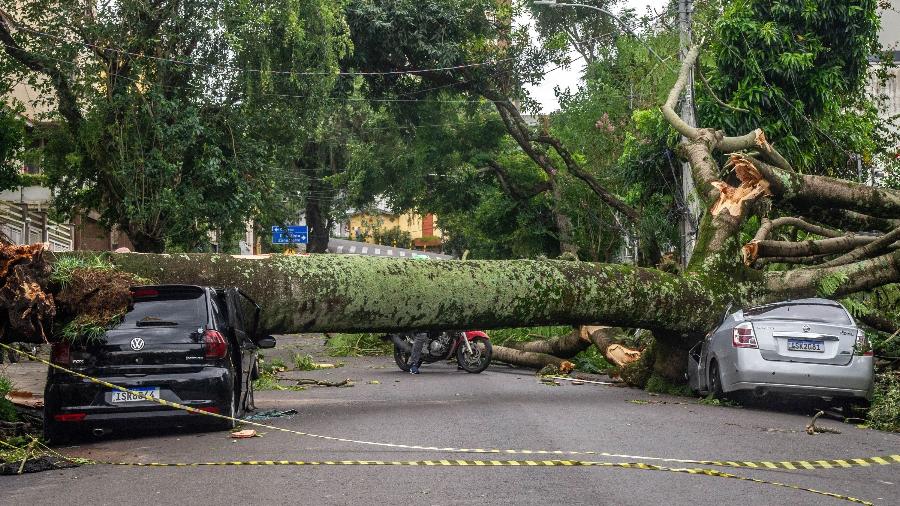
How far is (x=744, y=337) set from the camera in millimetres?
13570

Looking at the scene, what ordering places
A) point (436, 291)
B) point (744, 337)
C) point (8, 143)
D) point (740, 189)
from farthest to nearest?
point (8, 143)
point (740, 189)
point (436, 291)
point (744, 337)

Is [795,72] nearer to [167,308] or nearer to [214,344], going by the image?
[214,344]

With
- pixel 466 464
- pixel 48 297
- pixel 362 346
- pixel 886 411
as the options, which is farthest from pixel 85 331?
pixel 362 346

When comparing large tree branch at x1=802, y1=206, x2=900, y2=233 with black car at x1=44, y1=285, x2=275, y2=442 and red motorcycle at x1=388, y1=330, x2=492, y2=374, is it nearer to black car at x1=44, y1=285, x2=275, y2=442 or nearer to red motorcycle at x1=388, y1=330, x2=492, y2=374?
red motorcycle at x1=388, y1=330, x2=492, y2=374

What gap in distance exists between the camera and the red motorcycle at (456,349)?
67.2 feet

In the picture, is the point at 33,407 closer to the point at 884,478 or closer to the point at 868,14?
the point at 884,478

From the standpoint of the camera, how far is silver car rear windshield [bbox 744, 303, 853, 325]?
1350 centimetres

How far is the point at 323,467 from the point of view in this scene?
8703 millimetres

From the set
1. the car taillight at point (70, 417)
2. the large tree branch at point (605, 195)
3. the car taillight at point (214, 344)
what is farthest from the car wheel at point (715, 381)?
the large tree branch at point (605, 195)

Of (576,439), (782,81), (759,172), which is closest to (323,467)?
(576,439)

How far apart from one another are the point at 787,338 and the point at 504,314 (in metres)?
3.71

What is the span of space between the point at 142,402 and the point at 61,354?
92cm

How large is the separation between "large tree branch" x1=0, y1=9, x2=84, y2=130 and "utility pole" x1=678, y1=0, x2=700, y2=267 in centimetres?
1306

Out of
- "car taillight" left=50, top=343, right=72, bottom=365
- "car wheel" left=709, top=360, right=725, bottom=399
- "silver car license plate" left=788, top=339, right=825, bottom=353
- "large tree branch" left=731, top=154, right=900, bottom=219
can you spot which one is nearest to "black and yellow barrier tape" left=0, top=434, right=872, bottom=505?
"car taillight" left=50, top=343, right=72, bottom=365
